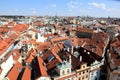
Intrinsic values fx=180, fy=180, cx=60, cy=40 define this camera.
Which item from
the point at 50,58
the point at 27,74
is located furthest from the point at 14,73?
the point at 50,58

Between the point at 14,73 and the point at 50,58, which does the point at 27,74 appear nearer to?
the point at 14,73

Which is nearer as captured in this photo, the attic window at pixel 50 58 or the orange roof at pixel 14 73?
→ the orange roof at pixel 14 73

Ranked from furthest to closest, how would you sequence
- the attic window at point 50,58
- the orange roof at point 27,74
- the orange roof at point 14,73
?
the attic window at point 50,58, the orange roof at point 14,73, the orange roof at point 27,74

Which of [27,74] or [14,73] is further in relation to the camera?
[14,73]

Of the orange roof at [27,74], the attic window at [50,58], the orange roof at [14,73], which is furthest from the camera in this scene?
the attic window at [50,58]

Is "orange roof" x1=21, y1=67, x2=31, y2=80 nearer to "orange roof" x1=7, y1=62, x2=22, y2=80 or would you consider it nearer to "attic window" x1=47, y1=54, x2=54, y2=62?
"orange roof" x1=7, y1=62, x2=22, y2=80

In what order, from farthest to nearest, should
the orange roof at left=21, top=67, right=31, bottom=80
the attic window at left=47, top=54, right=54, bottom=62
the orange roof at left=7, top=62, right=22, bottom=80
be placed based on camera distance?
the attic window at left=47, top=54, right=54, bottom=62
the orange roof at left=7, top=62, right=22, bottom=80
the orange roof at left=21, top=67, right=31, bottom=80

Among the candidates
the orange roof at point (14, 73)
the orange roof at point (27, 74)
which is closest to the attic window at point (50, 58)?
the orange roof at point (27, 74)

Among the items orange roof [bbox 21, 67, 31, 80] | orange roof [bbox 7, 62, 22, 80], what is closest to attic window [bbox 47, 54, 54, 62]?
orange roof [bbox 21, 67, 31, 80]

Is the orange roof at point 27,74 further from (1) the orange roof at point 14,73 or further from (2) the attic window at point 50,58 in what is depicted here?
(2) the attic window at point 50,58

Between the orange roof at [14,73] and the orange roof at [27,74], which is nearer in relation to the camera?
the orange roof at [27,74]

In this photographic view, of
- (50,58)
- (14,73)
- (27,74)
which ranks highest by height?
(50,58)

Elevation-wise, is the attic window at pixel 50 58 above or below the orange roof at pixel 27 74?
above
